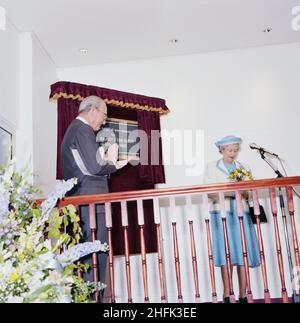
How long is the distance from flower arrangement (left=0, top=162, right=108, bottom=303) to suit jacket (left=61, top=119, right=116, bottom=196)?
1208mm

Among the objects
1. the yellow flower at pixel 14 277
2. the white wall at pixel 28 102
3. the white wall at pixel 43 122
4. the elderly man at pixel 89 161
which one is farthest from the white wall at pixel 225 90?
the yellow flower at pixel 14 277

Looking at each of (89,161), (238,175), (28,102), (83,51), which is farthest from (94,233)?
(83,51)

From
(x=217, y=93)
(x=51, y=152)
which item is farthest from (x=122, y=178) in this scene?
(x=217, y=93)

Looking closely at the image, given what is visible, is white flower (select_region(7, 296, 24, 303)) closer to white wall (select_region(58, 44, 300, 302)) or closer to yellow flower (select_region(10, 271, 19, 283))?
yellow flower (select_region(10, 271, 19, 283))

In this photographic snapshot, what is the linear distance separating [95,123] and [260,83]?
2700 mm

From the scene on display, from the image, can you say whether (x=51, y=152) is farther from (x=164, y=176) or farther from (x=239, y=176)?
(x=239, y=176)

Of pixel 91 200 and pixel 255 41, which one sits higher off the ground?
pixel 255 41

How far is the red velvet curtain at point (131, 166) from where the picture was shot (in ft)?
15.9

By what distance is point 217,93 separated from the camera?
204 inches

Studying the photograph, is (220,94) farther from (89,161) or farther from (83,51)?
(89,161)

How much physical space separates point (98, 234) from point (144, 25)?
8.09 feet

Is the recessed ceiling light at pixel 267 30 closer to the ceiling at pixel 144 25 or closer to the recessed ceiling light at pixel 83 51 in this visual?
the ceiling at pixel 144 25

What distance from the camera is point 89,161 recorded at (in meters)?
3.00

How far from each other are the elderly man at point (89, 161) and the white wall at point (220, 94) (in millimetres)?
1881
